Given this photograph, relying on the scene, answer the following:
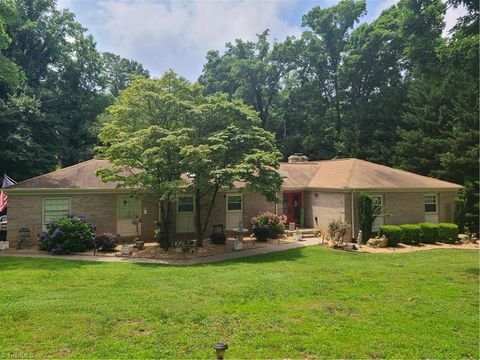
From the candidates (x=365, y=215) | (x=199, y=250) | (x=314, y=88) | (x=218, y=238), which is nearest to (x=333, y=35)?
(x=314, y=88)

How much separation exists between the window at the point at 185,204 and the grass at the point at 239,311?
259 inches

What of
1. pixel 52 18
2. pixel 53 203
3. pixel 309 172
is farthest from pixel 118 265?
pixel 52 18

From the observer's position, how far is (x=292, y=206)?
71.3 ft

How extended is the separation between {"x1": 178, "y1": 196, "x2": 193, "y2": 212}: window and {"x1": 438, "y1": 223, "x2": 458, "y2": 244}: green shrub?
1308 centimetres

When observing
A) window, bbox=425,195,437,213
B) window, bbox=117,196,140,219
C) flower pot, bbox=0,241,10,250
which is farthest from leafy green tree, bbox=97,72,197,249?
window, bbox=425,195,437,213

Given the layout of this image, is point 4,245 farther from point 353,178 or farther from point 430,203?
point 430,203

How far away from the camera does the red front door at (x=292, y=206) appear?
70.8 feet

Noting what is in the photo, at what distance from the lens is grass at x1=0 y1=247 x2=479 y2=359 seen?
226 inches

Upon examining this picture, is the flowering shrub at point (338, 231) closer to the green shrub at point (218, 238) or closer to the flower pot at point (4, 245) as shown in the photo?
the green shrub at point (218, 238)

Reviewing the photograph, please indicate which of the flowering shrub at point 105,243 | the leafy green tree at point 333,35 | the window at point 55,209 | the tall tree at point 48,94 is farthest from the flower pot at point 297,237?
the leafy green tree at point 333,35

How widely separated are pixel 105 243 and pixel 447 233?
1692cm

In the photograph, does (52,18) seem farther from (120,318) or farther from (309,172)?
(120,318)

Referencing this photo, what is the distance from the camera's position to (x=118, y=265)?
485 inches

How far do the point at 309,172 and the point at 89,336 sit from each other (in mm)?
19567
